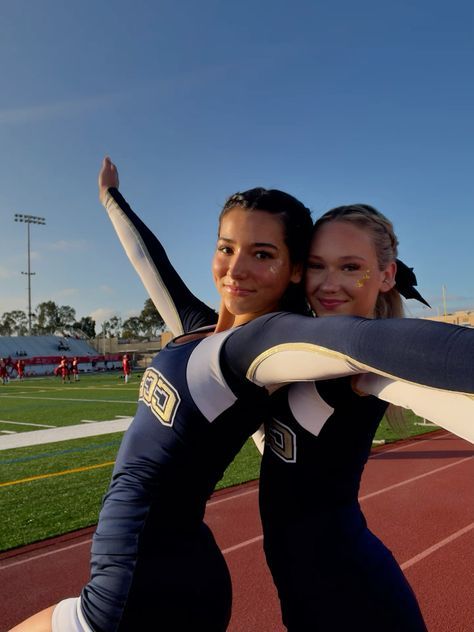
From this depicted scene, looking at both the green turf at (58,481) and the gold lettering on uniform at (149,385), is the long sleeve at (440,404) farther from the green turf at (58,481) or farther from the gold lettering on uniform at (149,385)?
the green turf at (58,481)

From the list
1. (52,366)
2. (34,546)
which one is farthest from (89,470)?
(52,366)

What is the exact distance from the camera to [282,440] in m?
1.36

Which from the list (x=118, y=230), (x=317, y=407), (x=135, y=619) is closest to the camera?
(x=135, y=619)

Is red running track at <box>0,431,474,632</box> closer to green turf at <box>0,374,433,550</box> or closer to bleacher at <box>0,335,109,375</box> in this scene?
green turf at <box>0,374,433,550</box>

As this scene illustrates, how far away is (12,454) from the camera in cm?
855

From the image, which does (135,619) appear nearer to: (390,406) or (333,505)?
(333,505)

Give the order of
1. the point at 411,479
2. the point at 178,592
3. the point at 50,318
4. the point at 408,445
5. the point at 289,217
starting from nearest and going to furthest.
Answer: the point at 178,592, the point at 289,217, the point at 411,479, the point at 408,445, the point at 50,318

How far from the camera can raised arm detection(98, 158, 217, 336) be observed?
1854 millimetres

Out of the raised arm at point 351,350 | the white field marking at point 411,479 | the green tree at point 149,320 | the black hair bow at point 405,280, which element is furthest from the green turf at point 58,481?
the green tree at point 149,320

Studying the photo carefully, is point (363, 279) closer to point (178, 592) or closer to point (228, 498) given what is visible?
point (178, 592)

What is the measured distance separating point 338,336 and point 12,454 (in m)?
8.78

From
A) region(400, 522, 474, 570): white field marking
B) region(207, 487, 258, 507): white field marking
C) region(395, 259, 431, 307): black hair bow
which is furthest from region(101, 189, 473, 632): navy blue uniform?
region(207, 487, 258, 507): white field marking

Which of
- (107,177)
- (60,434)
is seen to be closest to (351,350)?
(107,177)

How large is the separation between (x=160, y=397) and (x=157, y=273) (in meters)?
0.83
